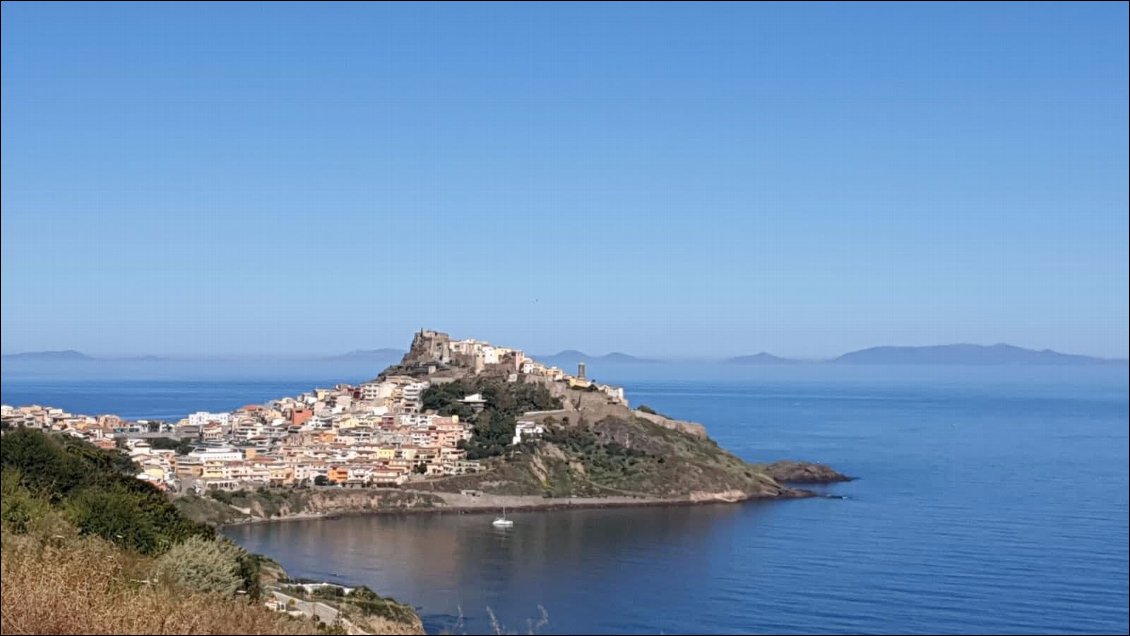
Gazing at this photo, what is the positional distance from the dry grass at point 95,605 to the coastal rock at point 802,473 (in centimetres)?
3078

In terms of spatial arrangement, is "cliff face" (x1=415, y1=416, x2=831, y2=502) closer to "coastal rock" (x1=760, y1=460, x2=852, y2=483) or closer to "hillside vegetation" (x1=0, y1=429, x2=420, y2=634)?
"coastal rock" (x1=760, y1=460, x2=852, y2=483)

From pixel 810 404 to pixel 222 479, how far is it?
5099cm

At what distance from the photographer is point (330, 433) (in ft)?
112

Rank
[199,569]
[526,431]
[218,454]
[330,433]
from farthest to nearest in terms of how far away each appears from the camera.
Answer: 1. [330,433]
2. [526,431]
3. [218,454]
4. [199,569]

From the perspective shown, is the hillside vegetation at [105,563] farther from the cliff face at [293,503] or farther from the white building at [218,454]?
the white building at [218,454]

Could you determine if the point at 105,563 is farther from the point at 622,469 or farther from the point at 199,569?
the point at 622,469

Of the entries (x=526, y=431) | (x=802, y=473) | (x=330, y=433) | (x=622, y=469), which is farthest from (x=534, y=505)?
(x=802, y=473)

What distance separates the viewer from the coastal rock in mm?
34344

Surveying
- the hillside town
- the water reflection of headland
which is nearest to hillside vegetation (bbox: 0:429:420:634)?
the water reflection of headland

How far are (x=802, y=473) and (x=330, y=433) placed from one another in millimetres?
14634

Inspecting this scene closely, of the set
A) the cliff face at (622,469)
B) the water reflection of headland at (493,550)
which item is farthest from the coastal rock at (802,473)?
the water reflection of headland at (493,550)

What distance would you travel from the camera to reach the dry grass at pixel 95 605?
3.56 metres

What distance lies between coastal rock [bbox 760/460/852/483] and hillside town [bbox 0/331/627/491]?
18.9ft

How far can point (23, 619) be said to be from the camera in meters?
3.54
